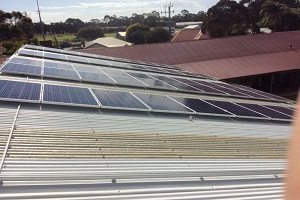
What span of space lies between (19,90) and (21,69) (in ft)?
10.9

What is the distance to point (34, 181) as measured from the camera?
4.65 m

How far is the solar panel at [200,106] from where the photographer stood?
32.8ft

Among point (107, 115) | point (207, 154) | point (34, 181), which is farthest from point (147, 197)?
point (107, 115)

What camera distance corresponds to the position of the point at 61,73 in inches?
488

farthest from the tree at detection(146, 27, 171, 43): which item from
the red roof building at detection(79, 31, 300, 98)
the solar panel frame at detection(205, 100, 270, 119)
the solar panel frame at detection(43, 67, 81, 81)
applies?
the solar panel frame at detection(205, 100, 270, 119)

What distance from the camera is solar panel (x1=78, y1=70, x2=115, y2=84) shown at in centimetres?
1191

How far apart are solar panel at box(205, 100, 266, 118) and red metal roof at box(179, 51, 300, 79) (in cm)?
1626

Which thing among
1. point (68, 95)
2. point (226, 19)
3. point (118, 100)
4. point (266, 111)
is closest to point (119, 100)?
point (118, 100)

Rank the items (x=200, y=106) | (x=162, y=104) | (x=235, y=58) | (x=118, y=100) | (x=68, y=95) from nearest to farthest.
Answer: (x=68, y=95), (x=118, y=100), (x=162, y=104), (x=200, y=106), (x=235, y=58)

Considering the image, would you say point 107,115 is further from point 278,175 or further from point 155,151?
point 278,175

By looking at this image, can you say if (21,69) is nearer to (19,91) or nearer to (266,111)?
(19,91)

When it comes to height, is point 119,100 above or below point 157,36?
above

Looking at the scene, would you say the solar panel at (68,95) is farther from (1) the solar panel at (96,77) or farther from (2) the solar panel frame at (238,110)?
(2) the solar panel frame at (238,110)

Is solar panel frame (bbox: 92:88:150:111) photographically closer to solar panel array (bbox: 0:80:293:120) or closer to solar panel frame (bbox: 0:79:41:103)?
solar panel array (bbox: 0:80:293:120)
